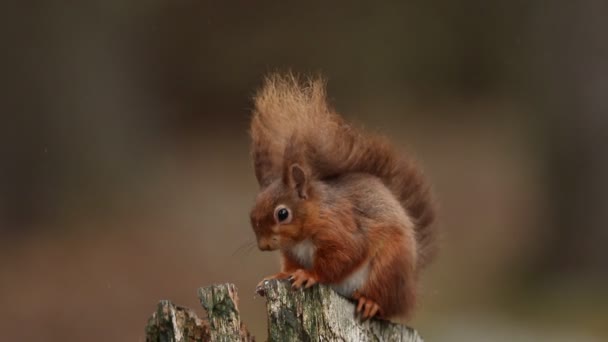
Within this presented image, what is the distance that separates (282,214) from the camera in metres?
2.99

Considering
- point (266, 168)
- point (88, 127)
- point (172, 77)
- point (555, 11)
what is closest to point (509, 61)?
point (555, 11)

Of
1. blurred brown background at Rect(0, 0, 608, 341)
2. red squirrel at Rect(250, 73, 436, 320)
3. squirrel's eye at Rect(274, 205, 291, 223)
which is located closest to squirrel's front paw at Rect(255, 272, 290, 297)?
red squirrel at Rect(250, 73, 436, 320)

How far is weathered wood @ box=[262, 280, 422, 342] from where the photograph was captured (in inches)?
106

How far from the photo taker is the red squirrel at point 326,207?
2.98 m

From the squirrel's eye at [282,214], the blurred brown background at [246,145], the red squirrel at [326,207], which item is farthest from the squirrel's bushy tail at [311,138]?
the blurred brown background at [246,145]

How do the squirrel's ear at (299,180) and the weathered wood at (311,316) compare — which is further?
the squirrel's ear at (299,180)

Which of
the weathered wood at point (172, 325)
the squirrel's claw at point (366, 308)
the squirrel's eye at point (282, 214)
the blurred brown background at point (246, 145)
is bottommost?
the weathered wood at point (172, 325)

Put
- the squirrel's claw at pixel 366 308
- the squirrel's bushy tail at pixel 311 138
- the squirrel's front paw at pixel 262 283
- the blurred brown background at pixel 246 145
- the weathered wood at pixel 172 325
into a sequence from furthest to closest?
the blurred brown background at pixel 246 145 → the squirrel's bushy tail at pixel 311 138 → the squirrel's claw at pixel 366 308 → the squirrel's front paw at pixel 262 283 → the weathered wood at pixel 172 325

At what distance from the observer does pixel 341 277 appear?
298 centimetres

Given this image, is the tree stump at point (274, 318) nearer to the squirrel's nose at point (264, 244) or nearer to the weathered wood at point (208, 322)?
the weathered wood at point (208, 322)

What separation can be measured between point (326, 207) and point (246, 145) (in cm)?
456

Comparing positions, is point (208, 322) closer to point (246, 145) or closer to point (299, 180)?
point (299, 180)

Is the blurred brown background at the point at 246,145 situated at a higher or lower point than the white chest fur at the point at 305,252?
higher

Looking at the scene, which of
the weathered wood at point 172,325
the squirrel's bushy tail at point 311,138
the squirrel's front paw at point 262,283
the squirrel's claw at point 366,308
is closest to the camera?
the weathered wood at point 172,325
